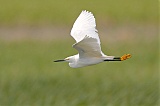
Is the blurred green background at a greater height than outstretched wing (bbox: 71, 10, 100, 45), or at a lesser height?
lesser

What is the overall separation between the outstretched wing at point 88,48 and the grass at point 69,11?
37.8 ft

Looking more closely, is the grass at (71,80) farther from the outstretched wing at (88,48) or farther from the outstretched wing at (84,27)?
the outstretched wing at (88,48)

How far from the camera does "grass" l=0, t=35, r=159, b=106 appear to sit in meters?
6.73

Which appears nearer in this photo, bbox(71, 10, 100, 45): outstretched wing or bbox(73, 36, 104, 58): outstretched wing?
bbox(73, 36, 104, 58): outstretched wing

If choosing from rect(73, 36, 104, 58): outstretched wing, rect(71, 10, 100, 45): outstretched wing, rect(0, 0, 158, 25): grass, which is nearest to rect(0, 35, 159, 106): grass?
rect(71, 10, 100, 45): outstretched wing

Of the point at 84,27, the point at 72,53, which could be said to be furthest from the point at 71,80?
the point at 84,27

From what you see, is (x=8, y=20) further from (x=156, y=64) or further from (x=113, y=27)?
(x=156, y=64)

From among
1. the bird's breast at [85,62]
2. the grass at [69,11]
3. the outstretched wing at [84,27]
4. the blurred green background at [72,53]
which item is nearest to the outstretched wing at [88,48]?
the bird's breast at [85,62]

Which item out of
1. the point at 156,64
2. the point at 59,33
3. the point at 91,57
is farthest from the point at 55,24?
the point at 91,57

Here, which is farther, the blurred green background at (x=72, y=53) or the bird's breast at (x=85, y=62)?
the blurred green background at (x=72, y=53)

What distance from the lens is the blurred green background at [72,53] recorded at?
22.6 ft

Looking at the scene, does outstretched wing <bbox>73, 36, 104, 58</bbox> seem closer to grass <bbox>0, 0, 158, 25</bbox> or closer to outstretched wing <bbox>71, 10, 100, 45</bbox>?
outstretched wing <bbox>71, 10, 100, 45</bbox>

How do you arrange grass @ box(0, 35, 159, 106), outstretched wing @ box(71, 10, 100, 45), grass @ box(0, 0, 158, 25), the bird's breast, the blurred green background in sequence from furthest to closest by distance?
grass @ box(0, 0, 158, 25) < the blurred green background < grass @ box(0, 35, 159, 106) < outstretched wing @ box(71, 10, 100, 45) < the bird's breast

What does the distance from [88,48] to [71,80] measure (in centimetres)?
431
